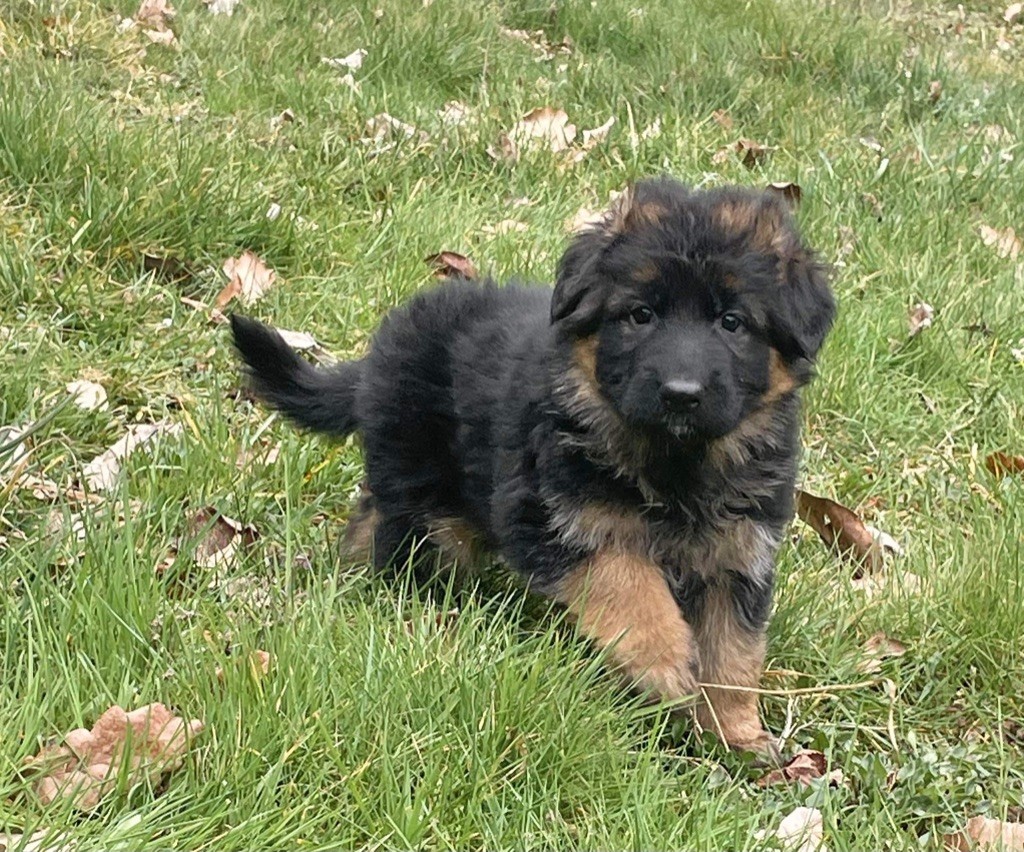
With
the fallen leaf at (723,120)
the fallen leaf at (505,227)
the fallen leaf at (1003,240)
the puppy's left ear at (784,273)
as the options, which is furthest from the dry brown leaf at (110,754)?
the fallen leaf at (723,120)

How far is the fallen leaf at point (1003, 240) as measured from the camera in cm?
539

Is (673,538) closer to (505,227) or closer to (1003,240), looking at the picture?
(505,227)

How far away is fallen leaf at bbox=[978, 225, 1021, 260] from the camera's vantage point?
17.7ft

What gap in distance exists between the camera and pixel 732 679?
2.92 metres

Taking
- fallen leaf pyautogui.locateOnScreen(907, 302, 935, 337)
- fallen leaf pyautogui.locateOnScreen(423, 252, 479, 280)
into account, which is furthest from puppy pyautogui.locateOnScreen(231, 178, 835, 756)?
fallen leaf pyautogui.locateOnScreen(907, 302, 935, 337)

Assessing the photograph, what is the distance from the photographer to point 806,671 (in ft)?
10.2

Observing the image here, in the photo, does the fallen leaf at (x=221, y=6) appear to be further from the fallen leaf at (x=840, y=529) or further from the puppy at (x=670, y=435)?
the fallen leaf at (x=840, y=529)

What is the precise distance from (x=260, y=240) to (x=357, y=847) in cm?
289

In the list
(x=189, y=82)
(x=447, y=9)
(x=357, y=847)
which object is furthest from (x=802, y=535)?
(x=447, y=9)

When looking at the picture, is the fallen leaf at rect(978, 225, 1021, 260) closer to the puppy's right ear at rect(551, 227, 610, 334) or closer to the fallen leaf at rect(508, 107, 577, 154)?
the fallen leaf at rect(508, 107, 577, 154)

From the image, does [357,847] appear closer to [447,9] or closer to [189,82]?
[189,82]

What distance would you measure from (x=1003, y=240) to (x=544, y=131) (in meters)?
2.03

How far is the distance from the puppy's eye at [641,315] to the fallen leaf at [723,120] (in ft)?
11.4

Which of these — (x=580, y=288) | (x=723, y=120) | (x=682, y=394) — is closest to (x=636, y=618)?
(x=682, y=394)
